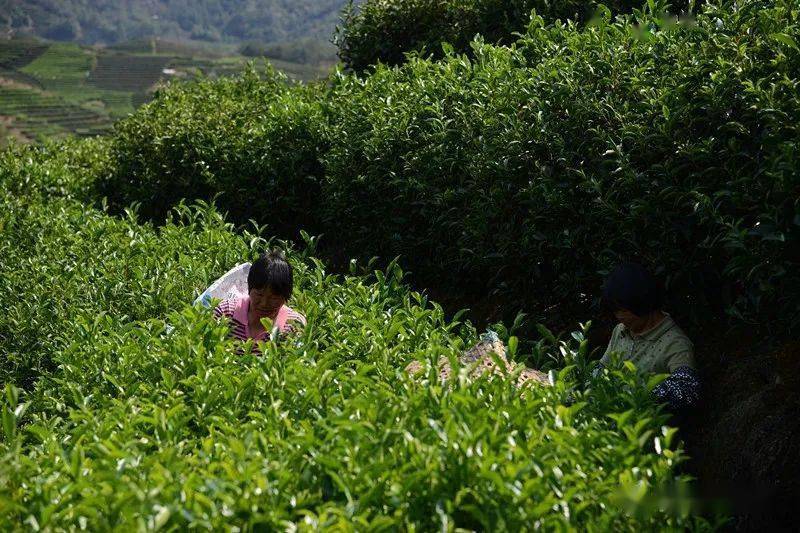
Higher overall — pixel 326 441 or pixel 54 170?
pixel 326 441

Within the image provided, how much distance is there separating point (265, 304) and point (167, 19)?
519 ft

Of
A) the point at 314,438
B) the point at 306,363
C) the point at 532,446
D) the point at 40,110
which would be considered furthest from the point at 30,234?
the point at 40,110

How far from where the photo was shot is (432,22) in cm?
1039

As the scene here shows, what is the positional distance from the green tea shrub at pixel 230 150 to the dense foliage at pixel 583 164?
3.0 inches

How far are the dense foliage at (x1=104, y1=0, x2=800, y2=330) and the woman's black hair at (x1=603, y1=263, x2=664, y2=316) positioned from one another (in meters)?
0.30

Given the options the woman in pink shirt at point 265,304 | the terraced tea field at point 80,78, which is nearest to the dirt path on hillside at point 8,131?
the terraced tea field at point 80,78

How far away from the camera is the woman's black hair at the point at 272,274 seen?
4887mm

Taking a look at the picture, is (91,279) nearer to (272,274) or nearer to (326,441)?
(272,274)

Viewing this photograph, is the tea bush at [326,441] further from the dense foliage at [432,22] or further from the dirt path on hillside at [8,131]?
the dirt path on hillside at [8,131]

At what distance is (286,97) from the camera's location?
934cm

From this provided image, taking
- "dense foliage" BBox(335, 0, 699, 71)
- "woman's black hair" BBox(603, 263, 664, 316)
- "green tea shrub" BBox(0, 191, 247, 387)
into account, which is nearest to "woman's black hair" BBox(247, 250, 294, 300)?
"green tea shrub" BBox(0, 191, 247, 387)

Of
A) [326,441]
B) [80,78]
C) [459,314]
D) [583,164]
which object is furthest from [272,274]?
[80,78]

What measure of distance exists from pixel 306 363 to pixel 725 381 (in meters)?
1.97

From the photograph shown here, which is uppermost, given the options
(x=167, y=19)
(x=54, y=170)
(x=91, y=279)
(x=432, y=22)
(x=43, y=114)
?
(x=432, y=22)
